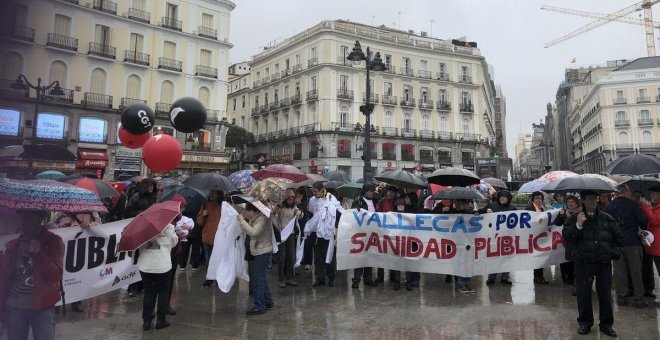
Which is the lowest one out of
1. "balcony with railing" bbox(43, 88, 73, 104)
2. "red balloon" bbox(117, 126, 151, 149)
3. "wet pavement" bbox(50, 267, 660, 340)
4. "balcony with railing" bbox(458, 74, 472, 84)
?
"wet pavement" bbox(50, 267, 660, 340)

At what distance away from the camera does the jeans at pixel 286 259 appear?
25.4ft

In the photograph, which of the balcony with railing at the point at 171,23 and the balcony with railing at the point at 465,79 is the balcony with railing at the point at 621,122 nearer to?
the balcony with railing at the point at 465,79

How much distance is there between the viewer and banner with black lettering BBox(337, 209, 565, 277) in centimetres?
729

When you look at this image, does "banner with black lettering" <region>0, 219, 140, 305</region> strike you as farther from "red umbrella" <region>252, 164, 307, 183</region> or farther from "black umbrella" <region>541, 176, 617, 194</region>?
"black umbrella" <region>541, 176, 617, 194</region>

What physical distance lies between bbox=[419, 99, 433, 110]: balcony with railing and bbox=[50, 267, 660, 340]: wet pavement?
4299 centimetres

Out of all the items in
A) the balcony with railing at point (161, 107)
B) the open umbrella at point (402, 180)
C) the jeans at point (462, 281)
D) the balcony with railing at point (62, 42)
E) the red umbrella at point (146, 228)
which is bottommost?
the jeans at point (462, 281)

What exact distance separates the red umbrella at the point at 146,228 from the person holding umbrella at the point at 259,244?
112 centimetres

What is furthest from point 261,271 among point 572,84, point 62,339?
point 572,84

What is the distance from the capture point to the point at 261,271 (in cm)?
595

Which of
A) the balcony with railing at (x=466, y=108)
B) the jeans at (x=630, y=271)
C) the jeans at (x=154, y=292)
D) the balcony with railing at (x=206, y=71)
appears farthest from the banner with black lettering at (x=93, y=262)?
the balcony with railing at (x=466, y=108)

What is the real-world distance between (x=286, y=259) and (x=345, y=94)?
130ft

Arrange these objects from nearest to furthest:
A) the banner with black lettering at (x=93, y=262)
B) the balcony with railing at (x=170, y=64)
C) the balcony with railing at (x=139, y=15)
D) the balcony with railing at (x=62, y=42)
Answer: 1. the banner with black lettering at (x=93, y=262)
2. the balcony with railing at (x=62, y=42)
3. the balcony with railing at (x=139, y=15)
4. the balcony with railing at (x=170, y=64)

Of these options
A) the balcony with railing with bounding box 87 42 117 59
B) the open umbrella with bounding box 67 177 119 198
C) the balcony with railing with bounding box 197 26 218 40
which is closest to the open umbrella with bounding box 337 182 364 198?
the open umbrella with bounding box 67 177 119 198

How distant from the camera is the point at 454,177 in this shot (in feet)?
26.4
